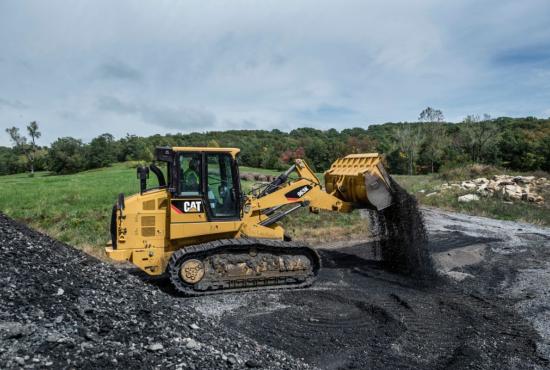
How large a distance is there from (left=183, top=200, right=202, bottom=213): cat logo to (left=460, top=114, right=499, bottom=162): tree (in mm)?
48659

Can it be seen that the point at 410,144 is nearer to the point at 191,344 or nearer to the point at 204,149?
the point at 204,149

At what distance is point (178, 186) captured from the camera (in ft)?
26.9

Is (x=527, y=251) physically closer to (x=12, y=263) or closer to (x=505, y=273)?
(x=505, y=273)

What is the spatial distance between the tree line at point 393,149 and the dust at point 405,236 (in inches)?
1190

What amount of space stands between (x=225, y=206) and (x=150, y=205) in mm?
1378

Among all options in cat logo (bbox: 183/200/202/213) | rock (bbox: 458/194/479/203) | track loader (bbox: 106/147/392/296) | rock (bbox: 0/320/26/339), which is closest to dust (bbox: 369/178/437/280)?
track loader (bbox: 106/147/392/296)

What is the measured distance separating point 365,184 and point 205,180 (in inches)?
127

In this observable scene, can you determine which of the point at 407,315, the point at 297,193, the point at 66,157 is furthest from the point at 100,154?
the point at 407,315

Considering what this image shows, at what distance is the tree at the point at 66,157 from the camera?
62.5 m

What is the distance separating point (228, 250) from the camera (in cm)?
840

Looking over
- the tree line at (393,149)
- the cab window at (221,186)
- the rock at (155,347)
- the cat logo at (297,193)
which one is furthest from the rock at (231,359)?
the tree line at (393,149)

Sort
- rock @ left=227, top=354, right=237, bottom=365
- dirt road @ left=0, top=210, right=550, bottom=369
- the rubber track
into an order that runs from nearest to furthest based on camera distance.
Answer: dirt road @ left=0, top=210, right=550, bottom=369 < rock @ left=227, top=354, right=237, bottom=365 < the rubber track

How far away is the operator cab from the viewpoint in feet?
26.9

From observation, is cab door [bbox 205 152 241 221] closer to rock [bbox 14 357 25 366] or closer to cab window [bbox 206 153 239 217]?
cab window [bbox 206 153 239 217]
